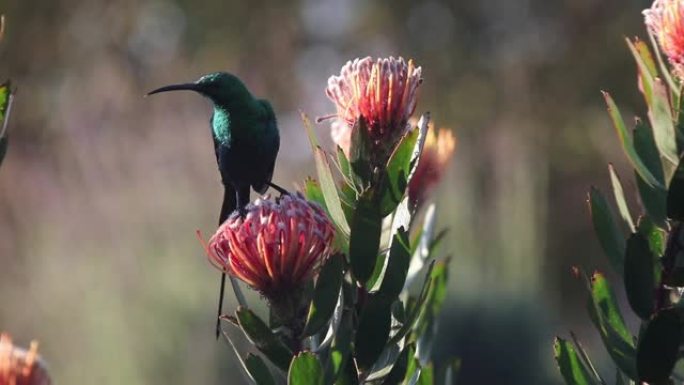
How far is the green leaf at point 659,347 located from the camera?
3.39 ft

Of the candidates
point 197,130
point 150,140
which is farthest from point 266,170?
point 150,140

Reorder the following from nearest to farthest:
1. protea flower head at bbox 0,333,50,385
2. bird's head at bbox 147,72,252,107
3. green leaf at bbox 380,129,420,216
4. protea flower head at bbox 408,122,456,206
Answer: protea flower head at bbox 0,333,50,385
green leaf at bbox 380,129,420,216
bird's head at bbox 147,72,252,107
protea flower head at bbox 408,122,456,206

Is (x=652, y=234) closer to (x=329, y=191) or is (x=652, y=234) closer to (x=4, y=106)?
(x=329, y=191)

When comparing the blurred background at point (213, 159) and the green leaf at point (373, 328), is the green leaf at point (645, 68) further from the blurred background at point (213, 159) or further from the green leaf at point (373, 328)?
the blurred background at point (213, 159)

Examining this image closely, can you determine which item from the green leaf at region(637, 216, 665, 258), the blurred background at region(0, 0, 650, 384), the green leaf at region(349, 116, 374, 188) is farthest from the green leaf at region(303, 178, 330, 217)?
the blurred background at region(0, 0, 650, 384)

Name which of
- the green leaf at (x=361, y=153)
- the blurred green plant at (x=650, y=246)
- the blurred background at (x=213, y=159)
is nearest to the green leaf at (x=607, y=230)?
the blurred green plant at (x=650, y=246)

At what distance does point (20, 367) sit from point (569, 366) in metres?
0.51

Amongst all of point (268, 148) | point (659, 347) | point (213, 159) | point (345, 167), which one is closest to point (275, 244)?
point (345, 167)

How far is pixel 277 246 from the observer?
111 cm

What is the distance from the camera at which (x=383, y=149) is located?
1183mm

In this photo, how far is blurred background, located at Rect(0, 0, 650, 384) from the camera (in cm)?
580

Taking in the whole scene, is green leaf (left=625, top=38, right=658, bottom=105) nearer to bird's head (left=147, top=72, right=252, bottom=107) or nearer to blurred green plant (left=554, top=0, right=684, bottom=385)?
blurred green plant (left=554, top=0, right=684, bottom=385)

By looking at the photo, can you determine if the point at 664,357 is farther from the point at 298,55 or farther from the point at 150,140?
the point at 298,55

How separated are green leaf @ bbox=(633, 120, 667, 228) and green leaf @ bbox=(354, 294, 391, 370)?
0.27m
